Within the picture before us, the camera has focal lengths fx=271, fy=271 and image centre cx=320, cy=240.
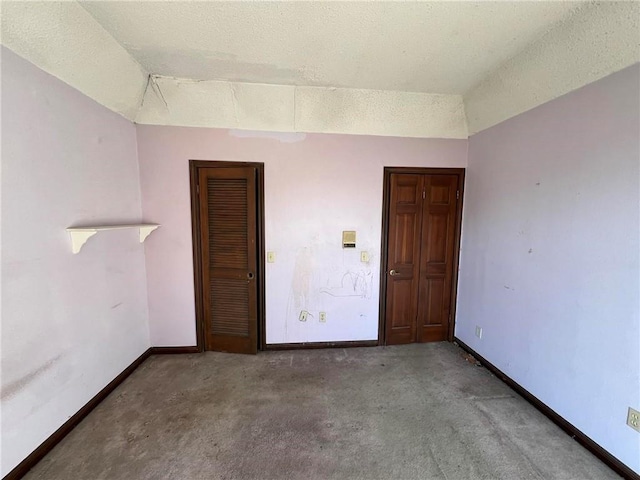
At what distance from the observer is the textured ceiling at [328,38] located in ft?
5.36

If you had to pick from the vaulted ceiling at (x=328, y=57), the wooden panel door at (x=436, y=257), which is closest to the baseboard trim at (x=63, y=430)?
the vaulted ceiling at (x=328, y=57)

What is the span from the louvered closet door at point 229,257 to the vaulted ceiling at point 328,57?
0.61 metres

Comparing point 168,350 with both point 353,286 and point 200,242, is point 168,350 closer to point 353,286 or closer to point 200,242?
point 200,242

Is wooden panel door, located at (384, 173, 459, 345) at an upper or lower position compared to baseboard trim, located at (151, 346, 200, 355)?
upper

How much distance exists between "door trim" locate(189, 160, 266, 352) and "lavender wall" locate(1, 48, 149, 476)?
1.90 feet

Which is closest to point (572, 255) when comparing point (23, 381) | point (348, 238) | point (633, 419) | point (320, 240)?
point (633, 419)

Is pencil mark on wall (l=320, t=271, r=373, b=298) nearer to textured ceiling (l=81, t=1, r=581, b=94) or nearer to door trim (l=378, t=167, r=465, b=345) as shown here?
door trim (l=378, t=167, r=465, b=345)

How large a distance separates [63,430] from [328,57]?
10.8ft

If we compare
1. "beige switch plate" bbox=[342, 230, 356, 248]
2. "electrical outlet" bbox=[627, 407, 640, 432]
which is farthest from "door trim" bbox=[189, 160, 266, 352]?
"electrical outlet" bbox=[627, 407, 640, 432]

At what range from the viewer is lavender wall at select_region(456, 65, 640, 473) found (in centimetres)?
159

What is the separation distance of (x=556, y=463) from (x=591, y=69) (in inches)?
98.1

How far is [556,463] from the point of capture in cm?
169

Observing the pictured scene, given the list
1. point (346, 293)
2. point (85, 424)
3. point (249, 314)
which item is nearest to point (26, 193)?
point (85, 424)

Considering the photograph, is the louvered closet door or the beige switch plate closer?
the louvered closet door
